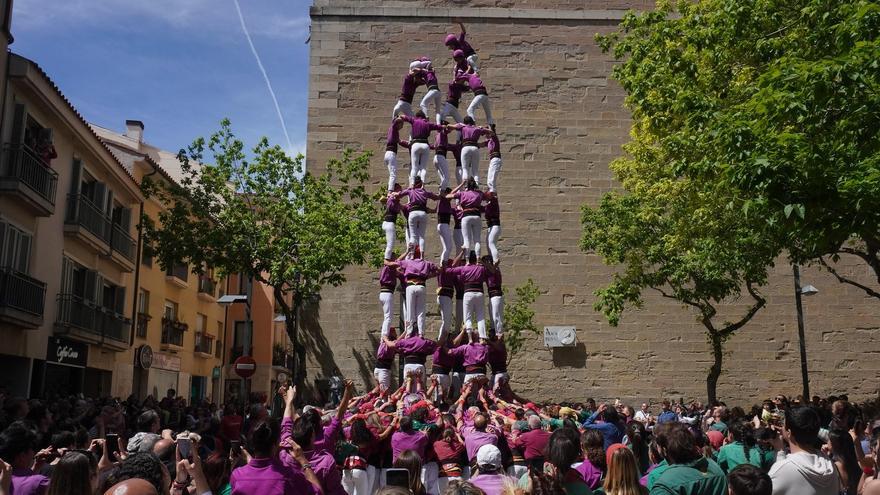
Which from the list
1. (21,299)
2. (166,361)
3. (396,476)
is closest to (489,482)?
(396,476)

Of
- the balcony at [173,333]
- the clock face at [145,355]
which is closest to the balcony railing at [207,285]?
the balcony at [173,333]

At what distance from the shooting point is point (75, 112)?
2073cm

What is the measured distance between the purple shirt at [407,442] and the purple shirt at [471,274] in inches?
228

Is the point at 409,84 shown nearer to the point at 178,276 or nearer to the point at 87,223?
the point at 87,223

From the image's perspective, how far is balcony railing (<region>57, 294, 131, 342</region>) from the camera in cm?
2094

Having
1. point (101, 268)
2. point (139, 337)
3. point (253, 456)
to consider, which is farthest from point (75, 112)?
point (253, 456)

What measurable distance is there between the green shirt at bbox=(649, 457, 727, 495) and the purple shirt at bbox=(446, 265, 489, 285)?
8.83 metres

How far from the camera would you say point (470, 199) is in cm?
1379

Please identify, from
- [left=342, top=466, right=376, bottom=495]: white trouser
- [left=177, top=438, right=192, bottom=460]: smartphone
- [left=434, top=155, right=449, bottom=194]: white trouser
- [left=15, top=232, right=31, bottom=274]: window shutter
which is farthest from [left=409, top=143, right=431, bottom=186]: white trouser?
[left=15, top=232, right=31, bottom=274]: window shutter

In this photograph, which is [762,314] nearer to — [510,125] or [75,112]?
[510,125]

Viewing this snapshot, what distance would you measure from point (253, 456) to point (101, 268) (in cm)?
2155

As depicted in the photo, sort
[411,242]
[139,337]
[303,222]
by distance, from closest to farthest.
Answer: [411,242] → [303,222] → [139,337]

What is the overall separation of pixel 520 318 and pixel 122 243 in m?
13.5

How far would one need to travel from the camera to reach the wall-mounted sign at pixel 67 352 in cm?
2003
